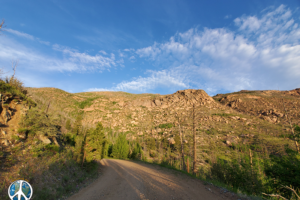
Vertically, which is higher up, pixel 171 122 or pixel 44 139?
pixel 171 122

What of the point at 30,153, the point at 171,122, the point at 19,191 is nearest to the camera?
the point at 19,191

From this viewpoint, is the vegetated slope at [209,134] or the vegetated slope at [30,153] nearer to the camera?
the vegetated slope at [30,153]

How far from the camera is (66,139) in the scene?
21.0 metres

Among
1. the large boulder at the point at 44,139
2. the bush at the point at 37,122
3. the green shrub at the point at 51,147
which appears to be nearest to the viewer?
the bush at the point at 37,122

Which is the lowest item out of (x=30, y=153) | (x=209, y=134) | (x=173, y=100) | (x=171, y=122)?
(x=30, y=153)

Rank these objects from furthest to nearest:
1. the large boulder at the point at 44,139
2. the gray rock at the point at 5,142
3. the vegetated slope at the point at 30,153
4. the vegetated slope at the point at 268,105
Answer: the vegetated slope at the point at 268,105 < the large boulder at the point at 44,139 < the gray rock at the point at 5,142 < the vegetated slope at the point at 30,153

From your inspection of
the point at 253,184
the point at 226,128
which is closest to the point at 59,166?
the point at 253,184

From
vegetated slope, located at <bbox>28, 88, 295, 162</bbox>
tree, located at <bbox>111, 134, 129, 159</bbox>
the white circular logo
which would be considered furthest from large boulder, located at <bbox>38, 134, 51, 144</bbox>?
tree, located at <bbox>111, 134, 129, 159</bbox>

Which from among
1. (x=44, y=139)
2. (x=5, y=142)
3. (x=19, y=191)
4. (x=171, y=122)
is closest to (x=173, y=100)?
(x=171, y=122)

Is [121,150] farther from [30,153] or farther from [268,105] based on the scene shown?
[268,105]

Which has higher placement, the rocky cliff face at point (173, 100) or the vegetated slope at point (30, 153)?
the rocky cliff face at point (173, 100)

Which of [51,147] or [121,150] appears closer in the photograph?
[51,147]

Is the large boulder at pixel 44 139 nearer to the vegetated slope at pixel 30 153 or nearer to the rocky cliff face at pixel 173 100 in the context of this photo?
the vegetated slope at pixel 30 153

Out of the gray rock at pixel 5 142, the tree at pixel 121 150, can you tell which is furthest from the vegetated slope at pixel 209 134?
the gray rock at pixel 5 142
